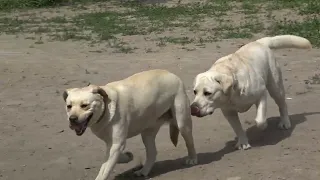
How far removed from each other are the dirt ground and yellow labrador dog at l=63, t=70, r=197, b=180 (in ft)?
1.26

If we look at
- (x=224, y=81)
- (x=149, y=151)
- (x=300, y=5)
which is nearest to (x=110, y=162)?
(x=149, y=151)

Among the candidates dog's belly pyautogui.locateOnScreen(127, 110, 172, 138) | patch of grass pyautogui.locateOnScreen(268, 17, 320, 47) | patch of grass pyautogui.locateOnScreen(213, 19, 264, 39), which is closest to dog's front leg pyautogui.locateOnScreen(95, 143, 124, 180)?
dog's belly pyautogui.locateOnScreen(127, 110, 172, 138)

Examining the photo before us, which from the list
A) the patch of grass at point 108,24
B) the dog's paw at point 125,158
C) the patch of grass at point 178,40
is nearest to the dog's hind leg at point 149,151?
the dog's paw at point 125,158

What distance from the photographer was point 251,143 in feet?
23.5

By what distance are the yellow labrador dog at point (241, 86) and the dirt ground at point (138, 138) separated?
0.31 metres

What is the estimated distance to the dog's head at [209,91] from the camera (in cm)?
645

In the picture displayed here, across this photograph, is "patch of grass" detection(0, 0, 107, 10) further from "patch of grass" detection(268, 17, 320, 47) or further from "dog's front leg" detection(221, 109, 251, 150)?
"dog's front leg" detection(221, 109, 251, 150)

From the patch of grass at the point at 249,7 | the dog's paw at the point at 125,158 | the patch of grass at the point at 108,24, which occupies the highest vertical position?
the dog's paw at the point at 125,158

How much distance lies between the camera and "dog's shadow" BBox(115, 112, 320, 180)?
642 cm

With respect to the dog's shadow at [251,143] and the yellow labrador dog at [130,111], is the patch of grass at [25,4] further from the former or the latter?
the yellow labrador dog at [130,111]

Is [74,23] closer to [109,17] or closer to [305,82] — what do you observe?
[109,17]

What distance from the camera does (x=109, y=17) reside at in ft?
61.4

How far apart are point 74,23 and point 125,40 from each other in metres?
3.46

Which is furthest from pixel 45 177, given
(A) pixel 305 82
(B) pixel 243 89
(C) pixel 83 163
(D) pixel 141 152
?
(A) pixel 305 82
